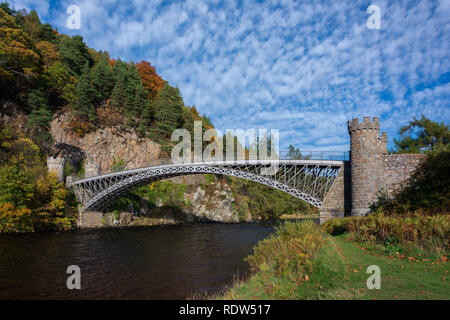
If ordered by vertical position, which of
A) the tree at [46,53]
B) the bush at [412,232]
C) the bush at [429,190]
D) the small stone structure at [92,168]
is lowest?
the bush at [412,232]

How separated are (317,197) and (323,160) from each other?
4.12 meters

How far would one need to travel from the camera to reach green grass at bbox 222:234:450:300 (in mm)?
5734

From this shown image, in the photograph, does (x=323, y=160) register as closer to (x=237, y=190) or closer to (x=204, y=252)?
(x=204, y=252)

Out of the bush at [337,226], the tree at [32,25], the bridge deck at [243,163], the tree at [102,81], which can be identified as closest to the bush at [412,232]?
the bush at [337,226]

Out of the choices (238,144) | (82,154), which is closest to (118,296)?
(82,154)

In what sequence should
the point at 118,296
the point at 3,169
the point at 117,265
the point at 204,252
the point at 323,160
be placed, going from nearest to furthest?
1. the point at 118,296
2. the point at 117,265
3. the point at 204,252
4. the point at 3,169
5. the point at 323,160

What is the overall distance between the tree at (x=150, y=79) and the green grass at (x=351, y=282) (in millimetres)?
59363

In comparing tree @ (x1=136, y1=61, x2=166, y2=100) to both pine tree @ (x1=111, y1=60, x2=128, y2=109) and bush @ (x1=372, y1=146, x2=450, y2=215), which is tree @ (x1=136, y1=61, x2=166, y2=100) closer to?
pine tree @ (x1=111, y1=60, x2=128, y2=109)

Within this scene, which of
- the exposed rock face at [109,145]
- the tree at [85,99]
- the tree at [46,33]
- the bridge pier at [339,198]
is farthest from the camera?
the tree at [46,33]

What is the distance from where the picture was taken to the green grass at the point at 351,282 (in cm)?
573

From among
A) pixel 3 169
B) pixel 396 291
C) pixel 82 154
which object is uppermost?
pixel 82 154

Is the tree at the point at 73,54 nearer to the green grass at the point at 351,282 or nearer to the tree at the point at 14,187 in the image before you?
the tree at the point at 14,187

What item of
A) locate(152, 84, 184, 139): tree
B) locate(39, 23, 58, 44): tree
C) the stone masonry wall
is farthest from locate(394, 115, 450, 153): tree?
locate(39, 23, 58, 44): tree

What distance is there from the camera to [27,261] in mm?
14219
